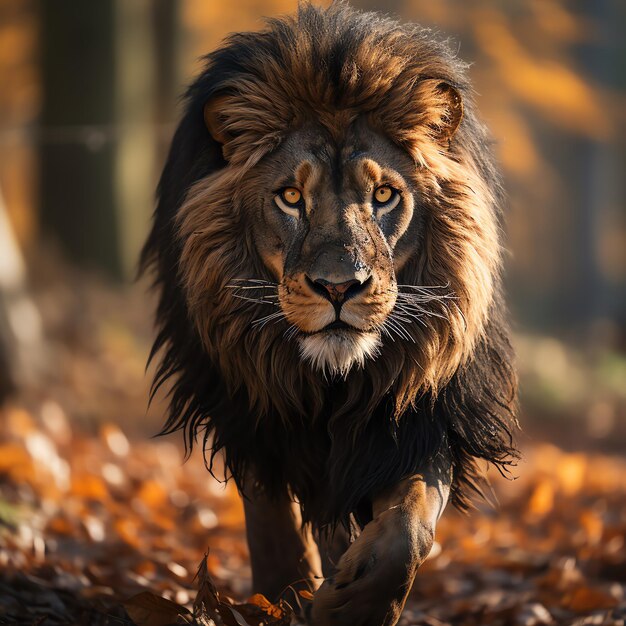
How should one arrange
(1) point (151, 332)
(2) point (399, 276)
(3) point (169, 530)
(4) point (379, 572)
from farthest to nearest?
(1) point (151, 332) < (3) point (169, 530) < (2) point (399, 276) < (4) point (379, 572)

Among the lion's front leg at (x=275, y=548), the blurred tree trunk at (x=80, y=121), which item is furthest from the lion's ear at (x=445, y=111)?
the blurred tree trunk at (x=80, y=121)

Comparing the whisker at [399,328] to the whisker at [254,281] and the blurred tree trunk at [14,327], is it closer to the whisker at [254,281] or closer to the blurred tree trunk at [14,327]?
the whisker at [254,281]

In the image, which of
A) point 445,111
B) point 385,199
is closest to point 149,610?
point 385,199

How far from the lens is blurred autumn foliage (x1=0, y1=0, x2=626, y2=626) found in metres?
4.39

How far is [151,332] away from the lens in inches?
387

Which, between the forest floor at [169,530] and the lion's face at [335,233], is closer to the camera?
the lion's face at [335,233]

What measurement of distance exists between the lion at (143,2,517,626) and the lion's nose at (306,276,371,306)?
0.03 m

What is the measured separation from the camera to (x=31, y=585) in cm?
387

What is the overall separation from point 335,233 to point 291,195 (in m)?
0.27

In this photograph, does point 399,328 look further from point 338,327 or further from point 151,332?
point 151,332

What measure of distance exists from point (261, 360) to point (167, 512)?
104 inches

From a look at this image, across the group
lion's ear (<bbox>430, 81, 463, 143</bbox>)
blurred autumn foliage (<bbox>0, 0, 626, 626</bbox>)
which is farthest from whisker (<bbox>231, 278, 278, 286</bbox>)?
blurred autumn foliage (<bbox>0, 0, 626, 626</bbox>)

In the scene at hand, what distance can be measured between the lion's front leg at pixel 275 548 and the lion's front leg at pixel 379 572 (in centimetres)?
73

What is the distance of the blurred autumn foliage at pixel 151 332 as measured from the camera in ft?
14.4
